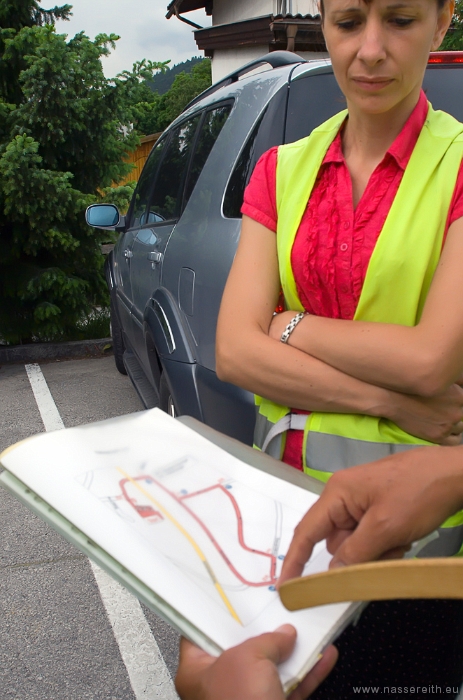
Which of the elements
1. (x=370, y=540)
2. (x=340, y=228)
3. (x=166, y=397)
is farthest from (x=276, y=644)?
(x=166, y=397)

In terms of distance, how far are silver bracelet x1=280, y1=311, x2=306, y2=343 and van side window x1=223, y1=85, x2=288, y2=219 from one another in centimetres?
107

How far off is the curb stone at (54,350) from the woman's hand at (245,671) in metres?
6.52

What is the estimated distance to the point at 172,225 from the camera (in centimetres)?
324

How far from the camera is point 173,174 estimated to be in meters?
3.65

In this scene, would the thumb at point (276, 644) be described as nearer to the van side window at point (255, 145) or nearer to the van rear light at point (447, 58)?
the van side window at point (255, 145)

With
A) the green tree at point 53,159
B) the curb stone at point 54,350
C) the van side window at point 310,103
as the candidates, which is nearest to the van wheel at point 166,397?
the van side window at point 310,103

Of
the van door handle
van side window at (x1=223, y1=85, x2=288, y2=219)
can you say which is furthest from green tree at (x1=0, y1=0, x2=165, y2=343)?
van side window at (x1=223, y1=85, x2=288, y2=219)

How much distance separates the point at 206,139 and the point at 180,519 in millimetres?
2427

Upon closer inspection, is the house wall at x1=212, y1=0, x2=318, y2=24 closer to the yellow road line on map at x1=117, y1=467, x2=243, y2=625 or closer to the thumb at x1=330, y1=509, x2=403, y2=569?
the yellow road line on map at x1=117, y1=467, x2=243, y2=625

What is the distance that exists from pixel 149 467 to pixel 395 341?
54 centimetres

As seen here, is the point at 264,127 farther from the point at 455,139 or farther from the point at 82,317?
the point at 82,317

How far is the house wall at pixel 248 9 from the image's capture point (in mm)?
16219

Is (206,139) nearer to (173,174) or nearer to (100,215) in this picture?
(173,174)

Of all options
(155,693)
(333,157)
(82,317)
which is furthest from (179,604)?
(82,317)
